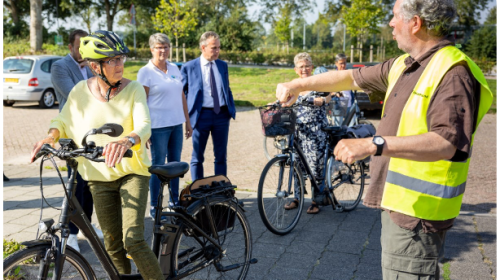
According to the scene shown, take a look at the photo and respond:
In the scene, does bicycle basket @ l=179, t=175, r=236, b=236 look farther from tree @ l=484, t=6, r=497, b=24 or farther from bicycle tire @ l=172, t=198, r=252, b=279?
tree @ l=484, t=6, r=497, b=24

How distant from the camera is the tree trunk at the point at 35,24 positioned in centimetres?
2523

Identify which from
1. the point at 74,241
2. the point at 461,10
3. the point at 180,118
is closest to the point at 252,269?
the point at 74,241

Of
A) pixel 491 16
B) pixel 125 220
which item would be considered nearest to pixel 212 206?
pixel 125 220

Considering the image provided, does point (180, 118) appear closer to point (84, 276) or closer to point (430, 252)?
point (84, 276)

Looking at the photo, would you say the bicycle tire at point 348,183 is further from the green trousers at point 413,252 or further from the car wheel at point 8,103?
the car wheel at point 8,103

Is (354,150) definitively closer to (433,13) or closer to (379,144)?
(379,144)

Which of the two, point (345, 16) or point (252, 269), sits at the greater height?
point (345, 16)

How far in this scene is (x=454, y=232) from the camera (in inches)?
195

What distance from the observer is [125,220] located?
9.77ft

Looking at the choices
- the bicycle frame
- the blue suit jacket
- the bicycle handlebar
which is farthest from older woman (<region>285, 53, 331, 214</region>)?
the bicycle handlebar

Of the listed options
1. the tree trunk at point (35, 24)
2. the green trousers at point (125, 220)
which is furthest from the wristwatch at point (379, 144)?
the tree trunk at point (35, 24)

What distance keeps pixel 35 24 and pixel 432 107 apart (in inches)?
1073

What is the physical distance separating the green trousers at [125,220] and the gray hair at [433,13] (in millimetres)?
1870

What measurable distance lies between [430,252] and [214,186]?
1.68m
